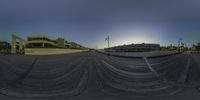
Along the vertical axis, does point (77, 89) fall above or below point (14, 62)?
below

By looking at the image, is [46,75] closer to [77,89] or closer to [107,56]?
[77,89]

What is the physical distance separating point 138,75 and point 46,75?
3.65 m

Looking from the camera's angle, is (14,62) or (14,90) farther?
(14,62)

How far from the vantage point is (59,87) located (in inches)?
439

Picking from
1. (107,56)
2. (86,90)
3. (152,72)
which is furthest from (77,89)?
(107,56)

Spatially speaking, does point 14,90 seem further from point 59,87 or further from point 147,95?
point 147,95

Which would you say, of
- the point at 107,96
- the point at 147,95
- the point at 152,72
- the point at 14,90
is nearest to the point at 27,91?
the point at 14,90

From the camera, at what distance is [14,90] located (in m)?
10.7

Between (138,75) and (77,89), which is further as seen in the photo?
(138,75)

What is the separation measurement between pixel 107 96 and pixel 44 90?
230cm

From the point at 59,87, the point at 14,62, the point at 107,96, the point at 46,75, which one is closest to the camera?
the point at 107,96

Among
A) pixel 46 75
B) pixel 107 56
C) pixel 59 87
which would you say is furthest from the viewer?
pixel 107 56

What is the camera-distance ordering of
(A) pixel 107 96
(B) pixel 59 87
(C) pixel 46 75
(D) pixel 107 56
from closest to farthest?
(A) pixel 107 96 < (B) pixel 59 87 < (C) pixel 46 75 < (D) pixel 107 56

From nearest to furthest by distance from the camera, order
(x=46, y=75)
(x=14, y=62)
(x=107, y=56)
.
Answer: (x=46, y=75)
(x=14, y=62)
(x=107, y=56)
